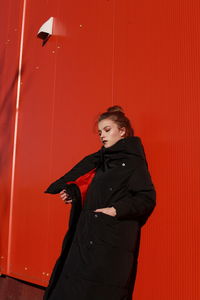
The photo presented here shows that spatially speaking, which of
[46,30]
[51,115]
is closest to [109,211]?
[51,115]

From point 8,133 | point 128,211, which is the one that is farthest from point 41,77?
point 128,211

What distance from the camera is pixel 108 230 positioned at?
2.36m

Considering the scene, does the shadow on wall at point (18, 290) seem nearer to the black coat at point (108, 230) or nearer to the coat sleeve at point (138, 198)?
the black coat at point (108, 230)

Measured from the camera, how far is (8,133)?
5062 millimetres

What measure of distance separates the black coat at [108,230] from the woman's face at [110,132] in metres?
0.10

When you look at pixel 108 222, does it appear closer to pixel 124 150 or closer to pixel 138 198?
pixel 138 198

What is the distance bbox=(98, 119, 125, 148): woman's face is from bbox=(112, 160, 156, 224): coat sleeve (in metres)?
0.27

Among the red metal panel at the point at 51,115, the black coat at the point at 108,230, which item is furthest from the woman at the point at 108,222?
the red metal panel at the point at 51,115

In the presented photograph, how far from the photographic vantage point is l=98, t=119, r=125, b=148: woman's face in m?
2.69

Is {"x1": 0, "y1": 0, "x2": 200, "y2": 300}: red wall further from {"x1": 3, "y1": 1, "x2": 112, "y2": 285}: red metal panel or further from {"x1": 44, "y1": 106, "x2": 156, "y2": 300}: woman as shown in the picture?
{"x1": 44, "y1": 106, "x2": 156, "y2": 300}: woman

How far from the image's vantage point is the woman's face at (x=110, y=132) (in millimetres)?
2686

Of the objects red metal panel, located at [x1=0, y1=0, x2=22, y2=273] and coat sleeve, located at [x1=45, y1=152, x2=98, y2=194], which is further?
red metal panel, located at [x1=0, y1=0, x2=22, y2=273]

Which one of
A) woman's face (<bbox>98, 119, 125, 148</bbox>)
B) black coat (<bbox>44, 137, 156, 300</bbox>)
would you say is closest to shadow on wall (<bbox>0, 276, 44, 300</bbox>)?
black coat (<bbox>44, 137, 156, 300</bbox>)

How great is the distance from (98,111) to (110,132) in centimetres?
70
